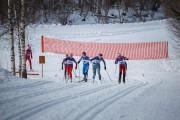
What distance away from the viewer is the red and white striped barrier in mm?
24422

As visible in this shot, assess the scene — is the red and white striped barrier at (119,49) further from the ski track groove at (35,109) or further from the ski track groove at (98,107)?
the ski track groove at (35,109)

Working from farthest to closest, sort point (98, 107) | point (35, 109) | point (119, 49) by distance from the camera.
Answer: point (119, 49) → point (98, 107) → point (35, 109)

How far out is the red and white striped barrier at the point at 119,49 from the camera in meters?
24.4

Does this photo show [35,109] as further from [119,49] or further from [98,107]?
[119,49]

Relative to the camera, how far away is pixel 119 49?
83.3ft

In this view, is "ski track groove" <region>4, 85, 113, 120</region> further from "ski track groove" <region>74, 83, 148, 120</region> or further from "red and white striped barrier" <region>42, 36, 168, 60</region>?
"red and white striped barrier" <region>42, 36, 168, 60</region>

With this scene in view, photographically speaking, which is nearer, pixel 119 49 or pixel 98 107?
pixel 98 107

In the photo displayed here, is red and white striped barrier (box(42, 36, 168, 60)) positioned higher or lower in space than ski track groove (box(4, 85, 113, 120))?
higher

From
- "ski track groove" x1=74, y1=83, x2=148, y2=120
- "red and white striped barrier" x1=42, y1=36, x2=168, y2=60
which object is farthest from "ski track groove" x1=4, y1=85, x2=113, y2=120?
"red and white striped barrier" x1=42, y1=36, x2=168, y2=60

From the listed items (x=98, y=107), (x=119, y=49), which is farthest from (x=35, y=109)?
(x=119, y=49)

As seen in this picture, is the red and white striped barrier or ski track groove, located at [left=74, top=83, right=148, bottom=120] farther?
the red and white striped barrier

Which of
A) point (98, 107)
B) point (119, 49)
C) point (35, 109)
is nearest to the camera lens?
point (35, 109)

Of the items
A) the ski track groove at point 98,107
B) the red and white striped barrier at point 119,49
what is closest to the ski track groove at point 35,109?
the ski track groove at point 98,107

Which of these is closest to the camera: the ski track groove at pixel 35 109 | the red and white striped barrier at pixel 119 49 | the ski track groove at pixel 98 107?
the ski track groove at pixel 35 109
